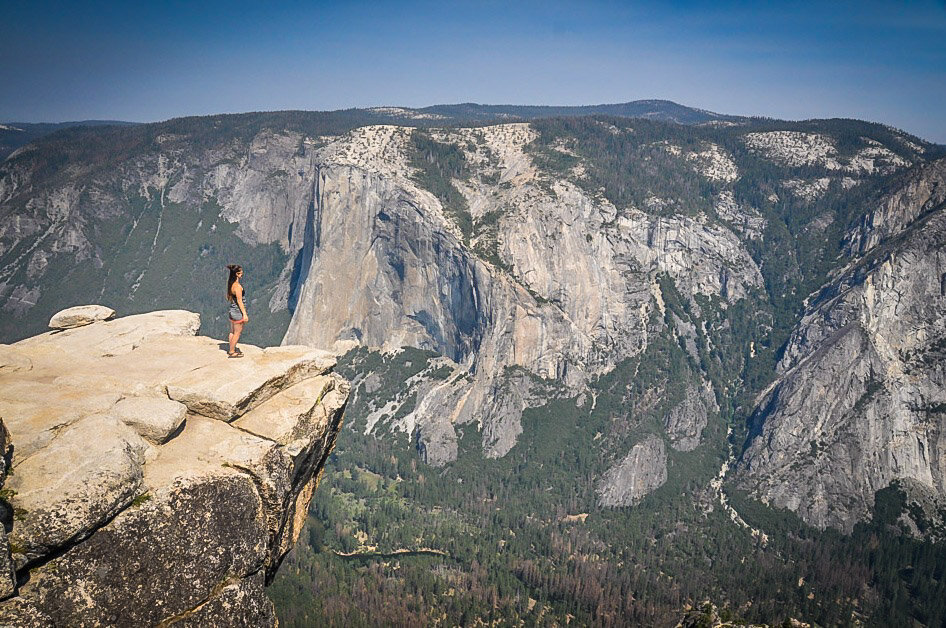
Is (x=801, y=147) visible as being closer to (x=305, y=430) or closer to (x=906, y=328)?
(x=906, y=328)

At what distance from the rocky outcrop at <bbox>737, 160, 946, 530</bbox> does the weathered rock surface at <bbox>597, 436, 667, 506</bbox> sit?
1553cm

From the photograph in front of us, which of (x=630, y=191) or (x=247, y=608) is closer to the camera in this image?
(x=247, y=608)

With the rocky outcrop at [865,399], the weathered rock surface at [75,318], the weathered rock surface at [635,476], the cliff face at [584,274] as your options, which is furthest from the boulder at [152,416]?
the rocky outcrop at [865,399]

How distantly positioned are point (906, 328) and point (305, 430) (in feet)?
470

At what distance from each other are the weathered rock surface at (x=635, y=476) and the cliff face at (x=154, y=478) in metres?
111

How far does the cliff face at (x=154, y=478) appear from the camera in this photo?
42.7 feet

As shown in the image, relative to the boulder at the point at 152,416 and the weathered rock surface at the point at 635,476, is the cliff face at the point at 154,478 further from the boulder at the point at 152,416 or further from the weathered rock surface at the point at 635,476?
the weathered rock surface at the point at 635,476

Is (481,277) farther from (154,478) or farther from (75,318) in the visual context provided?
(154,478)

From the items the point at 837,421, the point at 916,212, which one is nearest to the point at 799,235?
the point at 916,212

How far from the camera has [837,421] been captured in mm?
125000

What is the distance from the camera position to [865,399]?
124m

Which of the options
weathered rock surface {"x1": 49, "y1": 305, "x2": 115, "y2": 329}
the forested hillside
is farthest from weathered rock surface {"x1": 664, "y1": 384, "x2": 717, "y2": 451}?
weathered rock surface {"x1": 49, "y1": 305, "x2": 115, "y2": 329}

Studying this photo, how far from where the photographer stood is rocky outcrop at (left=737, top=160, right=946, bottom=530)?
118312 mm

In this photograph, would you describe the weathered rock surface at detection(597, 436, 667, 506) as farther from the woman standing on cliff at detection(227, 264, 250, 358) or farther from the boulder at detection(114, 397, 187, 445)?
the boulder at detection(114, 397, 187, 445)
